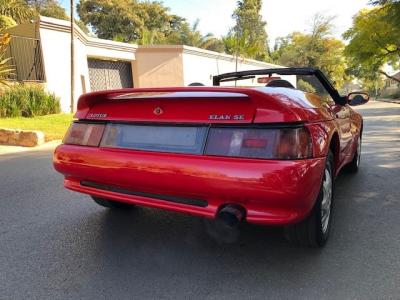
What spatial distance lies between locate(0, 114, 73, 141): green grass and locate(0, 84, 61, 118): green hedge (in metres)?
0.45

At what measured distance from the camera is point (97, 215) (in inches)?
140

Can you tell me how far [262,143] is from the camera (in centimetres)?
225

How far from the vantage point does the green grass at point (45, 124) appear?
31.3 feet

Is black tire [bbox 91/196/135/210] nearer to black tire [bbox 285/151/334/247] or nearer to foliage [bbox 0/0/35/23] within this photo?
black tire [bbox 285/151/334/247]

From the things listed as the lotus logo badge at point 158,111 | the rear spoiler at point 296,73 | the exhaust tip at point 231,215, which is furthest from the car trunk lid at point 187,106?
the rear spoiler at point 296,73

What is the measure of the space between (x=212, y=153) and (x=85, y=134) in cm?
110

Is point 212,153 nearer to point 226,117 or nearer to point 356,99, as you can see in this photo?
point 226,117

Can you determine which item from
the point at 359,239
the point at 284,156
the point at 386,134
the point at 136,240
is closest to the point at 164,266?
the point at 136,240

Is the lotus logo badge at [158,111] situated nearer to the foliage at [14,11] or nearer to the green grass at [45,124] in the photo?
the green grass at [45,124]

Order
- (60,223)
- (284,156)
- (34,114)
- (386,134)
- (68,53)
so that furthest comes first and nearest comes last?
(68,53)
(34,114)
(386,134)
(60,223)
(284,156)

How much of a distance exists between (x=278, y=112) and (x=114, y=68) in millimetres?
19549

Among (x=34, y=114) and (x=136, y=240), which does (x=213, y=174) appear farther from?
(x=34, y=114)

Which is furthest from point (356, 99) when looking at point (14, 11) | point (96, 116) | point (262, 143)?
point (14, 11)

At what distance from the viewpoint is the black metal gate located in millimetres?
19219
